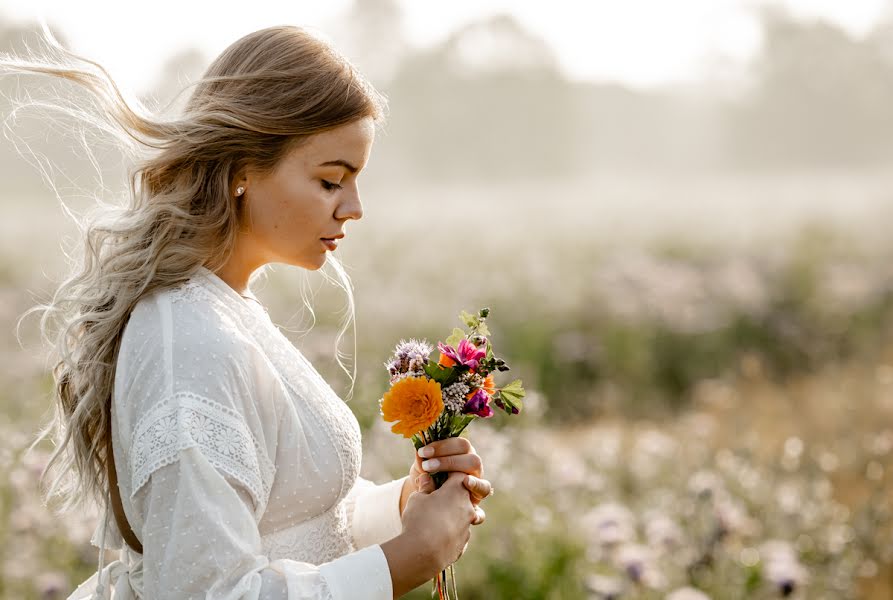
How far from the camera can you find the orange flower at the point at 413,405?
1.69m

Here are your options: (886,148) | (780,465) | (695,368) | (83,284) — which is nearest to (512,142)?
(886,148)

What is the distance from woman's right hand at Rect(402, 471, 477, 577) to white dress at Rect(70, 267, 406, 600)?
3.4 inches

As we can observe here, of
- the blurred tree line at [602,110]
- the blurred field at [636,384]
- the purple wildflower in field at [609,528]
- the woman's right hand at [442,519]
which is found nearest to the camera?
the woman's right hand at [442,519]

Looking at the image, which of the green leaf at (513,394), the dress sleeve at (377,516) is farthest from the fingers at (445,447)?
the dress sleeve at (377,516)

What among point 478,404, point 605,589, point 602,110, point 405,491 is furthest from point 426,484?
point 602,110

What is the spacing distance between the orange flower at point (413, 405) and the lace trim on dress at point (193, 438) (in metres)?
0.27

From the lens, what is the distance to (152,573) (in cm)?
152

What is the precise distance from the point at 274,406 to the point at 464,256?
30.8 ft

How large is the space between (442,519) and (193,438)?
48 cm

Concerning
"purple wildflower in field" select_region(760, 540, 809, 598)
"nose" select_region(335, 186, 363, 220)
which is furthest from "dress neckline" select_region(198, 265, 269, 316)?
"purple wildflower in field" select_region(760, 540, 809, 598)

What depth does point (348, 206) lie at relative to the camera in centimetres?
184

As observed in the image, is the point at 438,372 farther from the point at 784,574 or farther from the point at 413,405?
the point at 784,574

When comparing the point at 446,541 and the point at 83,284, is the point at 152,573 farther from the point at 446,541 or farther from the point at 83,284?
the point at 83,284

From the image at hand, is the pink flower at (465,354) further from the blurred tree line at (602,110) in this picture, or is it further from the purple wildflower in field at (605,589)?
the blurred tree line at (602,110)
